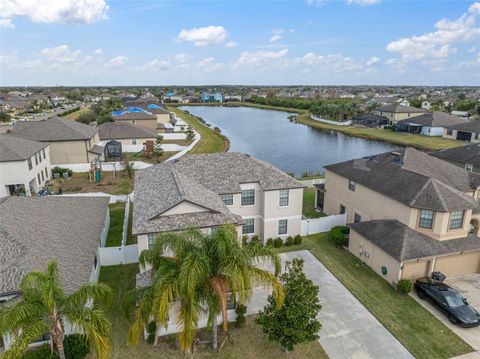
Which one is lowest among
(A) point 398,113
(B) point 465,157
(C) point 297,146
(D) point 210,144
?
(C) point 297,146

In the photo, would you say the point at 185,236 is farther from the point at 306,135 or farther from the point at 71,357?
the point at 306,135

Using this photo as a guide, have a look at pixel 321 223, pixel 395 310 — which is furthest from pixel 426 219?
pixel 321 223

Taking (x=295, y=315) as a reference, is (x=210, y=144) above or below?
below

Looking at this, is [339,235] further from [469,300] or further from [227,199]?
[227,199]

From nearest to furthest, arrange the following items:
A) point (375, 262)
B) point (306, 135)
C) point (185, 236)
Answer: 1. point (185, 236)
2. point (375, 262)
3. point (306, 135)

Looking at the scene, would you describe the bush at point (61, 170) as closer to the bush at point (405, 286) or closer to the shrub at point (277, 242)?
the shrub at point (277, 242)

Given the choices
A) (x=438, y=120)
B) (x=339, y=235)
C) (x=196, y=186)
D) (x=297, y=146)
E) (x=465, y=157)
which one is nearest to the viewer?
(x=196, y=186)

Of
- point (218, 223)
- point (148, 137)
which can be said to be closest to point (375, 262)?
point (218, 223)

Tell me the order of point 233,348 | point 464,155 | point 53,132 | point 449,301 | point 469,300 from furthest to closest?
point 53,132, point 464,155, point 469,300, point 449,301, point 233,348
